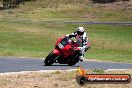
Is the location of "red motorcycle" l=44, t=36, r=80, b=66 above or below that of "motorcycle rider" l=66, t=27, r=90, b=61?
below

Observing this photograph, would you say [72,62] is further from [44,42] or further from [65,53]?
[44,42]

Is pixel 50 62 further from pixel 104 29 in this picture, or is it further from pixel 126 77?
pixel 104 29

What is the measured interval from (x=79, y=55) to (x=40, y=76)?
580cm

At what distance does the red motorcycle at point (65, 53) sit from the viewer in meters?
19.2

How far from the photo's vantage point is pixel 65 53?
19.3 m

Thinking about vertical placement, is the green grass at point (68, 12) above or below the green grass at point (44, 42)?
below

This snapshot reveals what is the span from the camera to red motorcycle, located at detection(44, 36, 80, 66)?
1923 centimetres

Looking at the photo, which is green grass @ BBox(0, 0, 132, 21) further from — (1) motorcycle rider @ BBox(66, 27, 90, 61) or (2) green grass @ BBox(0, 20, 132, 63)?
(1) motorcycle rider @ BBox(66, 27, 90, 61)

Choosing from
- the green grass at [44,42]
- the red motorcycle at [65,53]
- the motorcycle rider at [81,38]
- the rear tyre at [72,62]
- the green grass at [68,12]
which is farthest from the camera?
the green grass at [68,12]

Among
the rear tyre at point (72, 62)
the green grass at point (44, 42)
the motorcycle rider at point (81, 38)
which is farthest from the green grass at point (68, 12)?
the motorcycle rider at point (81, 38)

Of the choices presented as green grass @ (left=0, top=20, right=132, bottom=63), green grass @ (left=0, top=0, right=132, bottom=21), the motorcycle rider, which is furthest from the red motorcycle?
green grass @ (left=0, top=0, right=132, bottom=21)

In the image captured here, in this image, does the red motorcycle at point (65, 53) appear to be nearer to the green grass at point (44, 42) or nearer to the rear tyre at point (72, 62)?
the rear tyre at point (72, 62)

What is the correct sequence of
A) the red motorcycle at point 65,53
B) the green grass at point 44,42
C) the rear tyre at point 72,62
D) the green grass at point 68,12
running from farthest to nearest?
1. the green grass at point 68,12
2. the green grass at point 44,42
3. the rear tyre at point 72,62
4. the red motorcycle at point 65,53

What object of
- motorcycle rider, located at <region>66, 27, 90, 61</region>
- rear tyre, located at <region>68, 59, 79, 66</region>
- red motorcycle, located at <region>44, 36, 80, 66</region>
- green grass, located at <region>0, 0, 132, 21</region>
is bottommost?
green grass, located at <region>0, 0, 132, 21</region>
